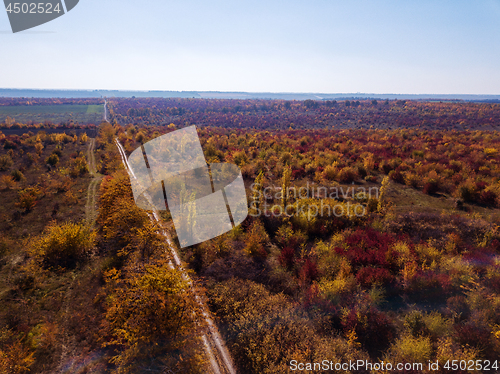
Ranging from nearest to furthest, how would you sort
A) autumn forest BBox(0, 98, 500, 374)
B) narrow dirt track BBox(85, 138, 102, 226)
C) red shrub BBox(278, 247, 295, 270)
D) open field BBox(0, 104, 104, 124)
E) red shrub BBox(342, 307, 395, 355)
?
1. autumn forest BBox(0, 98, 500, 374)
2. red shrub BBox(342, 307, 395, 355)
3. red shrub BBox(278, 247, 295, 270)
4. narrow dirt track BBox(85, 138, 102, 226)
5. open field BBox(0, 104, 104, 124)

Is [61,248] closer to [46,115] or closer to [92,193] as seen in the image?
[92,193]

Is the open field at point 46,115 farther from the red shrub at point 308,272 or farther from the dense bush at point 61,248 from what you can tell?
the red shrub at point 308,272

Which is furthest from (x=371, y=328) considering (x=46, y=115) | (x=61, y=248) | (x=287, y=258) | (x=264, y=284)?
(x=46, y=115)

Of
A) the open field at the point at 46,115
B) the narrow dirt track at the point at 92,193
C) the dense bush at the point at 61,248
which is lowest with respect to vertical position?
the narrow dirt track at the point at 92,193

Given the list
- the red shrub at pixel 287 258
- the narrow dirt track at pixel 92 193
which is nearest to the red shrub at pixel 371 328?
the red shrub at pixel 287 258

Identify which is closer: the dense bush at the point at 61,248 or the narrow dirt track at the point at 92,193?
the dense bush at the point at 61,248

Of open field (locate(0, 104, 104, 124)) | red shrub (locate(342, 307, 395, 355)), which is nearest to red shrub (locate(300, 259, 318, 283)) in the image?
red shrub (locate(342, 307, 395, 355))

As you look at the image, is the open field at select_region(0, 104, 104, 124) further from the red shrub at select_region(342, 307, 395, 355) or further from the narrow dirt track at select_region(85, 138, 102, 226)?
the red shrub at select_region(342, 307, 395, 355)

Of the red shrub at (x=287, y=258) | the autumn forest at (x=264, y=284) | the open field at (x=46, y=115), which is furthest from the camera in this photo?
the open field at (x=46, y=115)

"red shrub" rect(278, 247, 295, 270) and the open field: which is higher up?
the open field

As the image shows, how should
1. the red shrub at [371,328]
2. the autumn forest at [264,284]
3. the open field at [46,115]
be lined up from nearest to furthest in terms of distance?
the autumn forest at [264,284], the red shrub at [371,328], the open field at [46,115]

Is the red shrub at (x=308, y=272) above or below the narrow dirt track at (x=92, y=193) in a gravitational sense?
above
